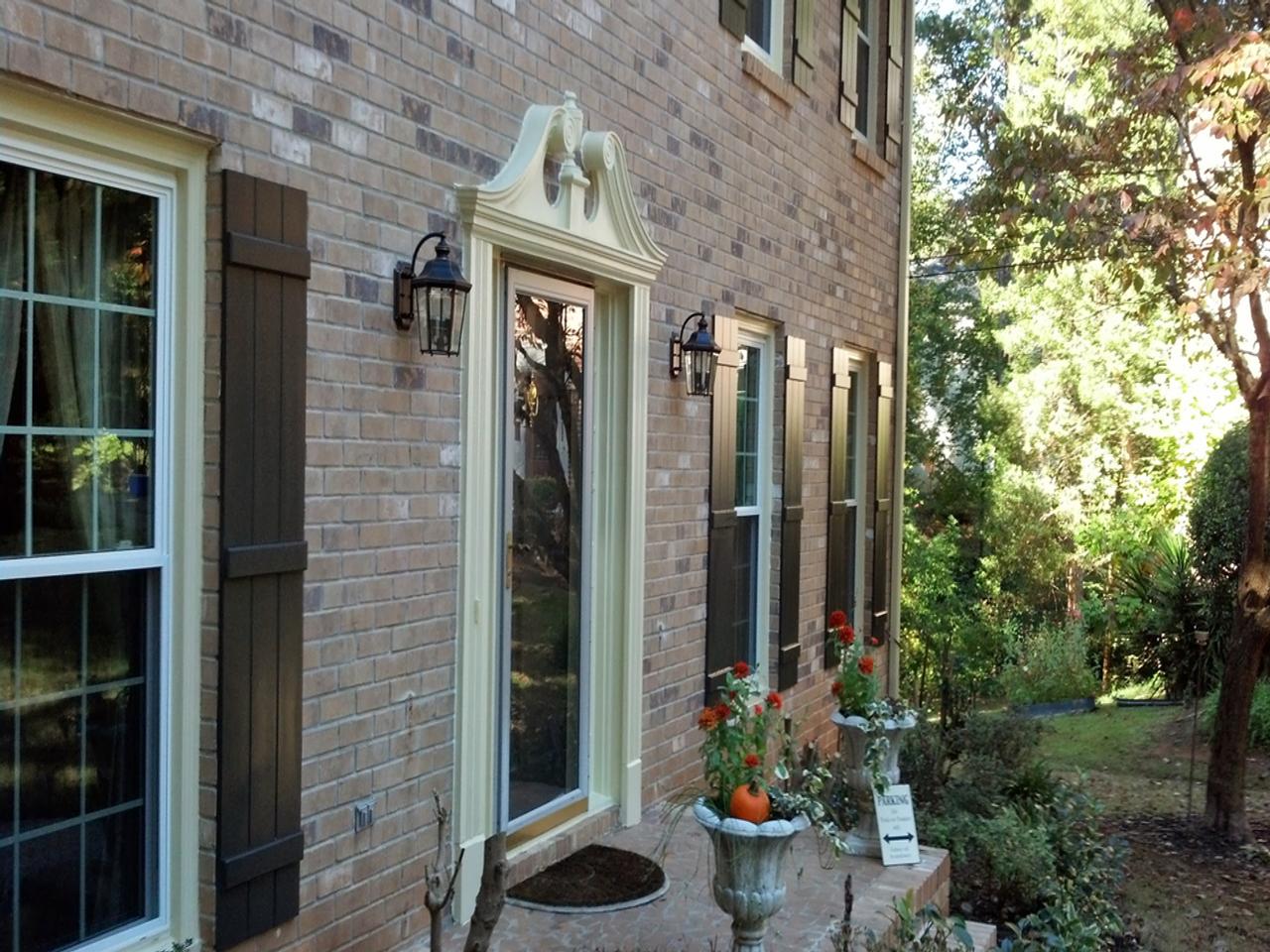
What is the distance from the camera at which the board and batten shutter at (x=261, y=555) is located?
301 centimetres

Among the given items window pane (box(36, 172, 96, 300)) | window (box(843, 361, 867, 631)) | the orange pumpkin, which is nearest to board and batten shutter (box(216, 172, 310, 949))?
window pane (box(36, 172, 96, 300))

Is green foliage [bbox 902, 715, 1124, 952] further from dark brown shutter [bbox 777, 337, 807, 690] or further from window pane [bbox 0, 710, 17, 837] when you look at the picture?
window pane [bbox 0, 710, 17, 837]

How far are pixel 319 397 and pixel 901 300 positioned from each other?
21.9 ft

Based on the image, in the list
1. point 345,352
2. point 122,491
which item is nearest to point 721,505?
point 345,352

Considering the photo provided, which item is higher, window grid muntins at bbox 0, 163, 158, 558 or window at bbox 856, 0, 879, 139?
window at bbox 856, 0, 879, 139

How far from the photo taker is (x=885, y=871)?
4891mm

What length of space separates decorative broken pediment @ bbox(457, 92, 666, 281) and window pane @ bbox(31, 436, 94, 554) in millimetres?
1631

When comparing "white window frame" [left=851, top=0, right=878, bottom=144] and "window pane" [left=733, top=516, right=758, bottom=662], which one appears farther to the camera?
"white window frame" [left=851, top=0, right=878, bottom=144]

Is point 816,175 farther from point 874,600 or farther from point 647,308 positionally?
point 874,600

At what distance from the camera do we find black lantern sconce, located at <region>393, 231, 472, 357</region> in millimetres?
3605

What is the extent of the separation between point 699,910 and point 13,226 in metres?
3.10

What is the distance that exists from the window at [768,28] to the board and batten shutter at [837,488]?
194 cm

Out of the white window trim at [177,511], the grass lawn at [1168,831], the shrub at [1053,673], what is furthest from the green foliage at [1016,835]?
the shrub at [1053,673]

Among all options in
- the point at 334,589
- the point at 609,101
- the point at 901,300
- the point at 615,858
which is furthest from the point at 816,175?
the point at 334,589
